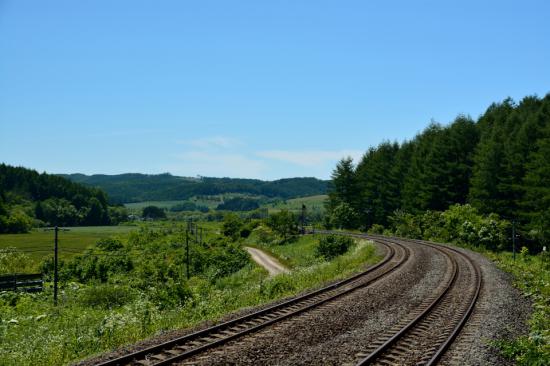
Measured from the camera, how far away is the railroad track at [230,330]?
11916mm

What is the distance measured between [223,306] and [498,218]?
138ft

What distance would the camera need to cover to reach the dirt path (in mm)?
52578

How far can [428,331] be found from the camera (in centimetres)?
1577

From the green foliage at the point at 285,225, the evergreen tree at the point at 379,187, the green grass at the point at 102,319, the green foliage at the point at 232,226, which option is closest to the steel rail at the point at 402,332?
Answer: the green grass at the point at 102,319

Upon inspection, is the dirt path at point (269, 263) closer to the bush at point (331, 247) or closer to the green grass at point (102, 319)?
the bush at point (331, 247)

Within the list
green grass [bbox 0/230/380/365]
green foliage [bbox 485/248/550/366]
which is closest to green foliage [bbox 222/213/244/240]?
green grass [bbox 0/230/380/365]

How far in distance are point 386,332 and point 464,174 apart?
57.7m

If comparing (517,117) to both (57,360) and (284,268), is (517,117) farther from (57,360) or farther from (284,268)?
(57,360)

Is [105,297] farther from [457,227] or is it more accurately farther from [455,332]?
[457,227]

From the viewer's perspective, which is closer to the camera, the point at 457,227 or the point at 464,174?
the point at 457,227

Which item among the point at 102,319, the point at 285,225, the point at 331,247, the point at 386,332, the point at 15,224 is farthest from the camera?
the point at 15,224

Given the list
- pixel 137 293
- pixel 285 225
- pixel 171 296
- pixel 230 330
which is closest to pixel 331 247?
pixel 137 293

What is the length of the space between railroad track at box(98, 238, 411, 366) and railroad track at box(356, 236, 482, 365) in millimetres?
3740

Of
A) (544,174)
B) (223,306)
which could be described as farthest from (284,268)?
(223,306)
